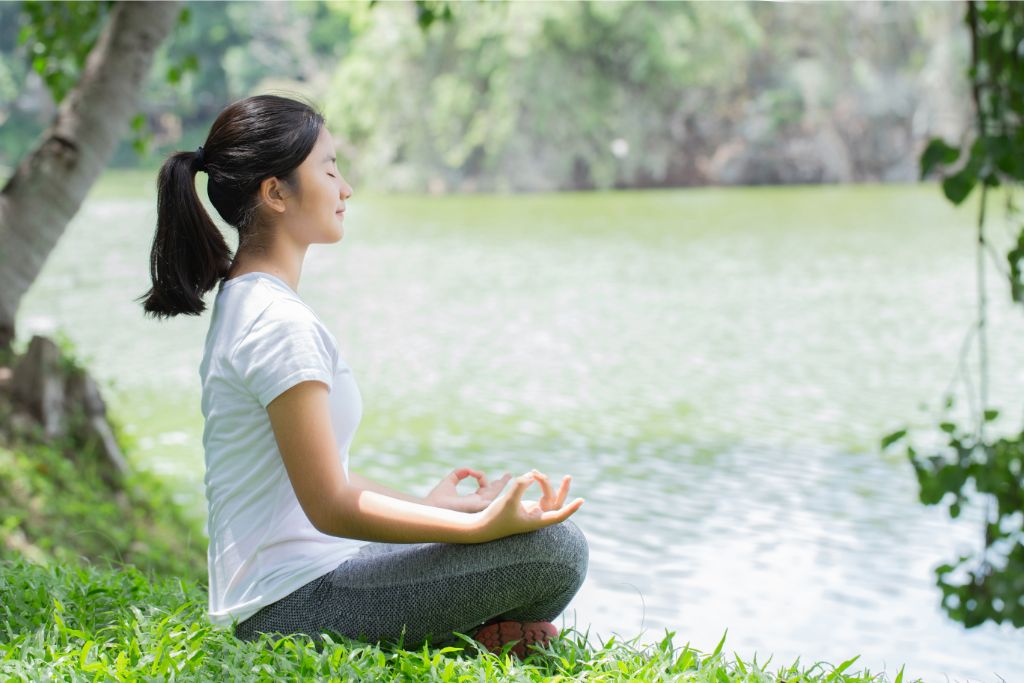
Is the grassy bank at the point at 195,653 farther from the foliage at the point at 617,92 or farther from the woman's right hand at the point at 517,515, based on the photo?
the foliage at the point at 617,92

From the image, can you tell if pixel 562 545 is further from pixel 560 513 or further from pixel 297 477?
pixel 297 477

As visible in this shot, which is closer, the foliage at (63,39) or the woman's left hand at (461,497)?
the woman's left hand at (461,497)

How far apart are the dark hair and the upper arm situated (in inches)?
12.2

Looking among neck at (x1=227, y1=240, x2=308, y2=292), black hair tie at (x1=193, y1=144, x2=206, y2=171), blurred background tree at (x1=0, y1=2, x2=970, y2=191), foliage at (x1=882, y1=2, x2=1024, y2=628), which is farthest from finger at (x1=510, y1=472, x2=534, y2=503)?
blurred background tree at (x1=0, y1=2, x2=970, y2=191)

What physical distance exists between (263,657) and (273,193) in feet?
2.22

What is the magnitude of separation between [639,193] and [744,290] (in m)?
13.9

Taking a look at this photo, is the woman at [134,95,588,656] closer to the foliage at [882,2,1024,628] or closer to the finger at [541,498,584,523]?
the finger at [541,498,584,523]

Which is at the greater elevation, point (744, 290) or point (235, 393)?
point (235, 393)

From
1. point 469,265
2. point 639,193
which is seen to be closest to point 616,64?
point 639,193

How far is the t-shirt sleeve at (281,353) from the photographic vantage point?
5.87ft

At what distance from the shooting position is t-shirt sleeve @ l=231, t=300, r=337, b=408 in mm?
1789

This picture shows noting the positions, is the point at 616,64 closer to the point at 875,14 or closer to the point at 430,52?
the point at 430,52

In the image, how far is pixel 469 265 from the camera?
572 inches

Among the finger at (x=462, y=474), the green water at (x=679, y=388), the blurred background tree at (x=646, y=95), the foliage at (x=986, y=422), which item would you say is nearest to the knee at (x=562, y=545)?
the finger at (x=462, y=474)
